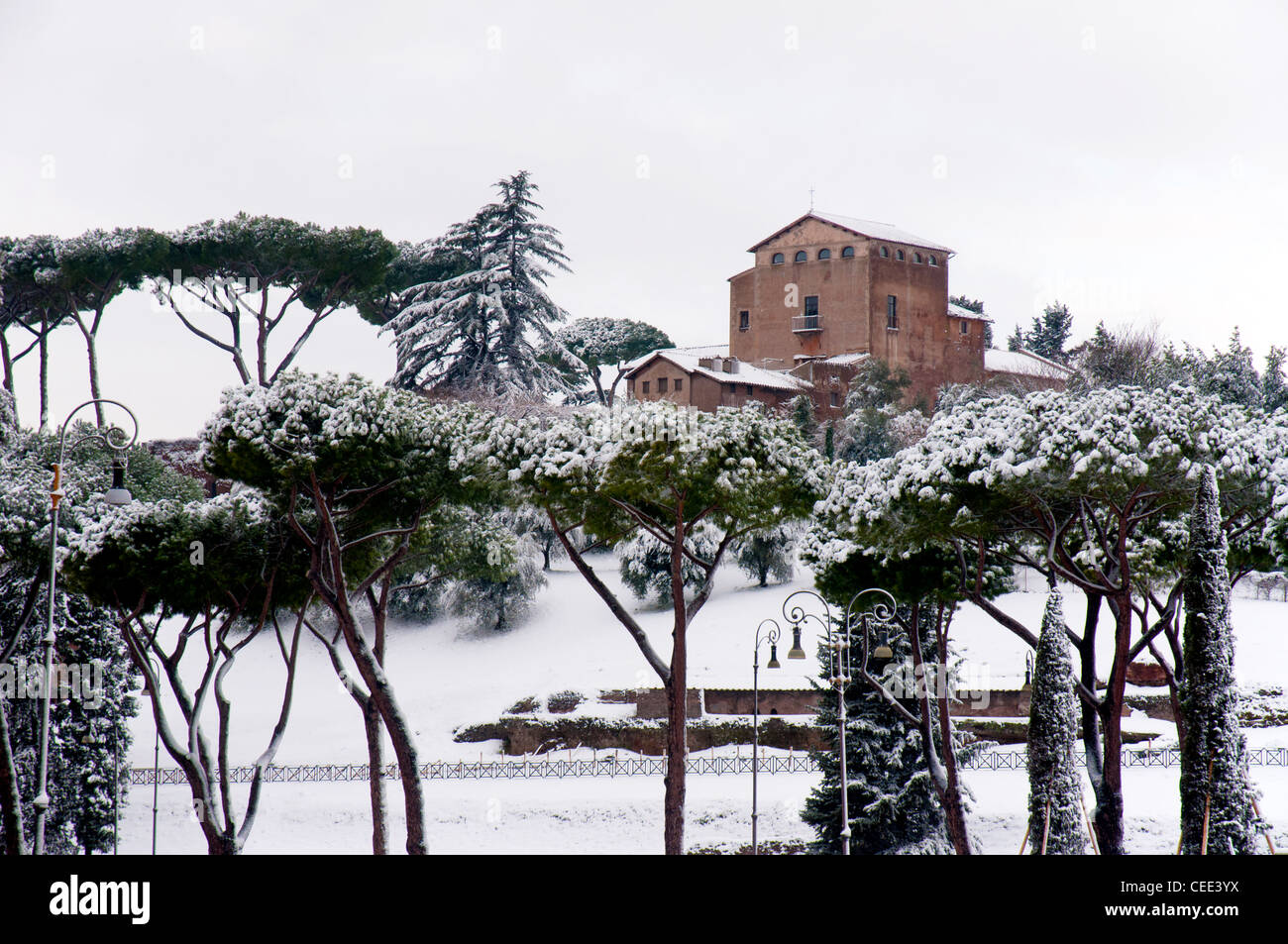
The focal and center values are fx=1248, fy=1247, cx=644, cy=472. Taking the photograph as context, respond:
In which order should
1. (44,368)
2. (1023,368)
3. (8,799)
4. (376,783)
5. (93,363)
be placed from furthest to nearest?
1. (1023,368)
2. (44,368)
3. (93,363)
4. (376,783)
5. (8,799)

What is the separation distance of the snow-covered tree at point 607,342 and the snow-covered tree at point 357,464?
115ft

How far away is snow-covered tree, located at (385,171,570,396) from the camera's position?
129 ft

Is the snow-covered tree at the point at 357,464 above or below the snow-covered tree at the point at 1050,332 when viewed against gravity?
below

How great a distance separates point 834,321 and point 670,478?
39136 mm

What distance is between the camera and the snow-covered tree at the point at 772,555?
36000 millimetres

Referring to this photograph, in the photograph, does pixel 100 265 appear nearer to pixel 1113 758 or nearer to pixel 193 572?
pixel 193 572

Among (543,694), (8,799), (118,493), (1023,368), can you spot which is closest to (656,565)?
(543,694)

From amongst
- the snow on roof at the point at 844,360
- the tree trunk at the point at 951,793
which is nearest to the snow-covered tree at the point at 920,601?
the tree trunk at the point at 951,793

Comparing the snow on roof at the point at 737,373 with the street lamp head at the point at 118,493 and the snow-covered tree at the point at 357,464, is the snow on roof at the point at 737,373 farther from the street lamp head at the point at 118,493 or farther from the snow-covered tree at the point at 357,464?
the street lamp head at the point at 118,493

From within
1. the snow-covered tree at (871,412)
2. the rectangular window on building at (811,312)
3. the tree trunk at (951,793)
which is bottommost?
the tree trunk at (951,793)

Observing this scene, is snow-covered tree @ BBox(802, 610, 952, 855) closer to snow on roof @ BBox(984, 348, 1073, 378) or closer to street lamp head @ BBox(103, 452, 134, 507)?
street lamp head @ BBox(103, 452, 134, 507)

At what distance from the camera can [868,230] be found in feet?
177
